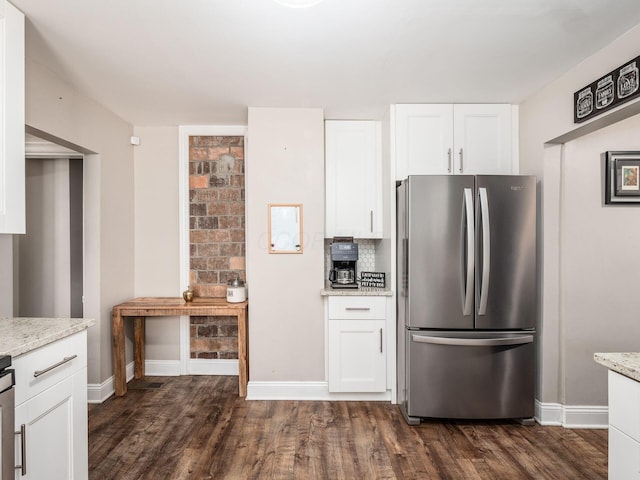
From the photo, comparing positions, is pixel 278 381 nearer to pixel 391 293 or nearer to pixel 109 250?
pixel 391 293

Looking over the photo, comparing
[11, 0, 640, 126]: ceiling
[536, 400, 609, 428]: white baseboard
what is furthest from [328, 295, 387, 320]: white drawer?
[11, 0, 640, 126]: ceiling

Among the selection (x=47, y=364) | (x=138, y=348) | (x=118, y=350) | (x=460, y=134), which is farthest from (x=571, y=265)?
(x=138, y=348)

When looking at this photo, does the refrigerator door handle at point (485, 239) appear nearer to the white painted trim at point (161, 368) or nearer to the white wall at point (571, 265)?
the white wall at point (571, 265)

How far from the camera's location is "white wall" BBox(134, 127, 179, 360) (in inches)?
145

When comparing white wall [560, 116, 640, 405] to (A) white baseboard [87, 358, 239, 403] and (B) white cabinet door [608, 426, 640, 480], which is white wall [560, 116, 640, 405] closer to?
(B) white cabinet door [608, 426, 640, 480]

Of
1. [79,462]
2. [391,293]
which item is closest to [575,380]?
[391,293]

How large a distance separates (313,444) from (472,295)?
151cm

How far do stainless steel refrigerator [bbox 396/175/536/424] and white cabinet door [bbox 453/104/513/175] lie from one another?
50cm

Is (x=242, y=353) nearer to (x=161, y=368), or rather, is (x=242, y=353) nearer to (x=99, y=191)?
(x=161, y=368)

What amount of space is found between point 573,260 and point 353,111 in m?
2.10

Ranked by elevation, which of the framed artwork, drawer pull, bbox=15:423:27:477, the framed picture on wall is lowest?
drawer pull, bbox=15:423:27:477

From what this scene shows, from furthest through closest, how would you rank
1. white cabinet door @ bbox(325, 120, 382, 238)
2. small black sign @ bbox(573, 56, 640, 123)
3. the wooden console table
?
1. white cabinet door @ bbox(325, 120, 382, 238)
2. the wooden console table
3. small black sign @ bbox(573, 56, 640, 123)

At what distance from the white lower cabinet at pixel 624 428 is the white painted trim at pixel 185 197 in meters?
3.35

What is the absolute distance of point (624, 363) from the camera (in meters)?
1.29
